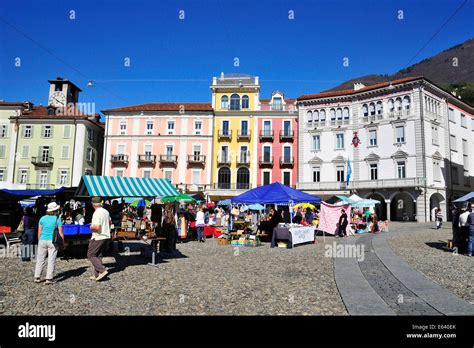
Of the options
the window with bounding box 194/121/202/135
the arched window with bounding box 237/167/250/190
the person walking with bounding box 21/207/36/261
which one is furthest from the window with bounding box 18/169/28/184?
the person walking with bounding box 21/207/36/261

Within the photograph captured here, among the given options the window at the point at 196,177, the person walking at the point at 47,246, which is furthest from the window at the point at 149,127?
the person walking at the point at 47,246

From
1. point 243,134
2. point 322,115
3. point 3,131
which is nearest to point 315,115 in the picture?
point 322,115

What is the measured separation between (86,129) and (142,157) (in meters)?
7.67

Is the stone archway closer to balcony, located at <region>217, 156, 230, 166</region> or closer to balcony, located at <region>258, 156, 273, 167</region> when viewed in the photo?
balcony, located at <region>258, 156, 273, 167</region>

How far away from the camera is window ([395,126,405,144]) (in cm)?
3538

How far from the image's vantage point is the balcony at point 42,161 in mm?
40875

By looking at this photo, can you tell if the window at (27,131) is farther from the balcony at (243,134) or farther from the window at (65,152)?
the balcony at (243,134)

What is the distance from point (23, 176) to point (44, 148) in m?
4.13

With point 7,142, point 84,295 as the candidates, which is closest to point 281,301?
point 84,295

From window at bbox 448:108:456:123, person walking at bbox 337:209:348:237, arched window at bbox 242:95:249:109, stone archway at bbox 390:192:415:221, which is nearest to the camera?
person walking at bbox 337:209:348:237

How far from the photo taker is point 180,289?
6629 millimetres

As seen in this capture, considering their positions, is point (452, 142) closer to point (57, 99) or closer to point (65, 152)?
point (65, 152)

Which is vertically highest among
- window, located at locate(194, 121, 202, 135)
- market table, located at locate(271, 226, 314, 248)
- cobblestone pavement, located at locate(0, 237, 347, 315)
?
window, located at locate(194, 121, 202, 135)
